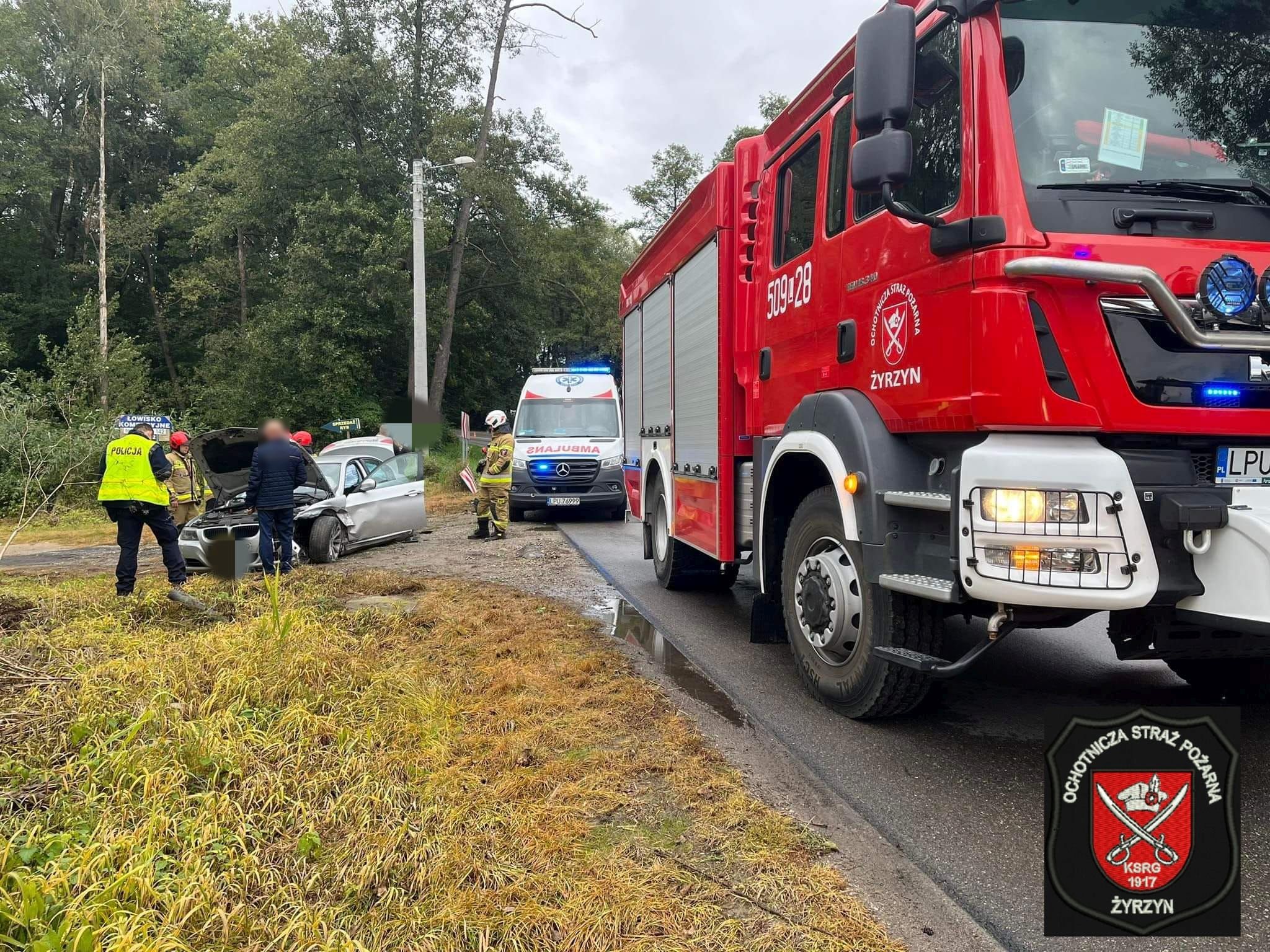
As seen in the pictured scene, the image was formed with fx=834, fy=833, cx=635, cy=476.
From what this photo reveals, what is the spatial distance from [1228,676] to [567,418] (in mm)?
11415

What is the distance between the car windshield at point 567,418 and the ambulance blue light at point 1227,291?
12.0 metres

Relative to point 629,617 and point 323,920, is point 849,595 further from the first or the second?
point 629,617

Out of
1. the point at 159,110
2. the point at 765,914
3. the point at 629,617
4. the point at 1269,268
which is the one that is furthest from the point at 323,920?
the point at 159,110

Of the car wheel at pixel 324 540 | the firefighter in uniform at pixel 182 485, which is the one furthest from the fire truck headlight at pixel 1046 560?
the firefighter in uniform at pixel 182 485

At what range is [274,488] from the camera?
8.41 metres

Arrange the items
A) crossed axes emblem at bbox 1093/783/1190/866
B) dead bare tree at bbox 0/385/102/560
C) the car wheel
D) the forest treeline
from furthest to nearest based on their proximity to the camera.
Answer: the forest treeline
dead bare tree at bbox 0/385/102/560
the car wheel
crossed axes emblem at bbox 1093/783/1190/866

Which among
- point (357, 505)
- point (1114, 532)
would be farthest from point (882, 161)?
point (357, 505)

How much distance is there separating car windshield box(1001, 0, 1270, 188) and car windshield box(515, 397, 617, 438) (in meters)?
11.6

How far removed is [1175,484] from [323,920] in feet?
9.39

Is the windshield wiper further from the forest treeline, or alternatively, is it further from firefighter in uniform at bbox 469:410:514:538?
the forest treeline

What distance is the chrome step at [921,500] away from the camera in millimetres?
3012

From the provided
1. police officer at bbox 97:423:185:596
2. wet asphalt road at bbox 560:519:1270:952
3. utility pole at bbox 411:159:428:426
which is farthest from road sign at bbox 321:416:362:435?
wet asphalt road at bbox 560:519:1270:952

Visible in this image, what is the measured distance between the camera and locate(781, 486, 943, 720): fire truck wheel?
138 inches

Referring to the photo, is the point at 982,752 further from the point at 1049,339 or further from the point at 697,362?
the point at 697,362
